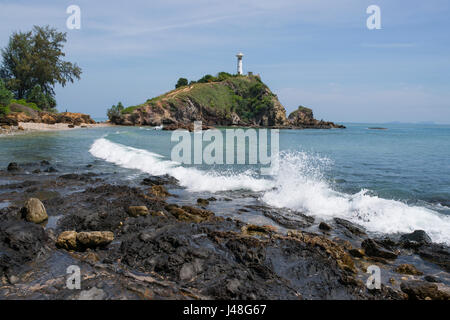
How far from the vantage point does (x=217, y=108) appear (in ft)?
329

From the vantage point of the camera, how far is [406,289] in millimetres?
4750

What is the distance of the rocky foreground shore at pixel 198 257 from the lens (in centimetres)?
450

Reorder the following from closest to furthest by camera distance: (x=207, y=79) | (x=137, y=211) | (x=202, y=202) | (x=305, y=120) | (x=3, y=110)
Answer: (x=137, y=211), (x=202, y=202), (x=3, y=110), (x=305, y=120), (x=207, y=79)

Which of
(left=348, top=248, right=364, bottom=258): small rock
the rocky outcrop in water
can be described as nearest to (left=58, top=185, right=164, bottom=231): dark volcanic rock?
(left=348, top=248, right=364, bottom=258): small rock

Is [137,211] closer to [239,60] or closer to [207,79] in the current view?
[207,79]

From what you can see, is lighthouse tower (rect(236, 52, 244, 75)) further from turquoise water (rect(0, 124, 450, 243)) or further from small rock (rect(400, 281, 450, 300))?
small rock (rect(400, 281, 450, 300))

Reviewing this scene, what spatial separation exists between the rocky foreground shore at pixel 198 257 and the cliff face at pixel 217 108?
256 ft

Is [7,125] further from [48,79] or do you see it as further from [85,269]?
[85,269]

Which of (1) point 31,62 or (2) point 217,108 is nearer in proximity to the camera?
(1) point 31,62

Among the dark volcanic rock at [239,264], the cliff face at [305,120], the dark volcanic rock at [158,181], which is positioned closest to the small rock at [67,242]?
the dark volcanic rock at [239,264]

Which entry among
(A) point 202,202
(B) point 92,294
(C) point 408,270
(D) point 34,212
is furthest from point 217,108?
(B) point 92,294

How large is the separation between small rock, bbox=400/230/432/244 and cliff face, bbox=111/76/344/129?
79429 mm

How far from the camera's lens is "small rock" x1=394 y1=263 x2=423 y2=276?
18.0 ft

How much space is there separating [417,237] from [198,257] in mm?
5328
